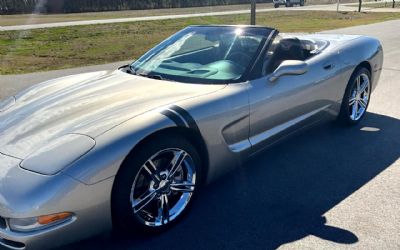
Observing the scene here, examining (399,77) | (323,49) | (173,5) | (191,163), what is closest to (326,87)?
(323,49)

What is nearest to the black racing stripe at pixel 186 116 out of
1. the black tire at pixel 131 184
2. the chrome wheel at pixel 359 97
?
the black tire at pixel 131 184

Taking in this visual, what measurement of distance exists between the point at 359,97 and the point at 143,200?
3.29 metres

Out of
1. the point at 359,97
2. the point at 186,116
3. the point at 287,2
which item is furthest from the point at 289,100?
the point at 287,2

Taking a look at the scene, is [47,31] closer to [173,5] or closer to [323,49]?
[323,49]

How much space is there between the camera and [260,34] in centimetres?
378

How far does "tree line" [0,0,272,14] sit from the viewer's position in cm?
2938

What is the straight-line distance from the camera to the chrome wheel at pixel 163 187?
8.74ft

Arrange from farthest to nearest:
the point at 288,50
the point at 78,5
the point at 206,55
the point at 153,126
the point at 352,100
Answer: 1. the point at 78,5
2. the point at 352,100
3. the point at 288,50
4. the point at 206,55
5. the point at 153,126

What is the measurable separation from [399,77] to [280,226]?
5798 mm

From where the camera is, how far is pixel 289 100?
3.62 meters

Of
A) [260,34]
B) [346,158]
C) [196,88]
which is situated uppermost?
[260,34]

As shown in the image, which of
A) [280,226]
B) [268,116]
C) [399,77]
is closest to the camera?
[280,226]

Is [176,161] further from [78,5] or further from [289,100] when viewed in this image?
[78,5]

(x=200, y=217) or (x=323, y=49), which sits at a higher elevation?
(x=323, y=49)
